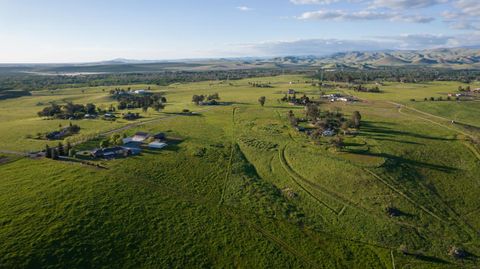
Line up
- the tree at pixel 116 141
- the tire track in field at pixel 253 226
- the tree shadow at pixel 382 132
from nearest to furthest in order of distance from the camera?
1. the tire track in field at pixel 253 226
2. the tree at pixel 116 141
3. the tree shadow at pixel 382 132

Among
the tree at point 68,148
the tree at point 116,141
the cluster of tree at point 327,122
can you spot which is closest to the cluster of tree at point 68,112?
the tree at point 116,141

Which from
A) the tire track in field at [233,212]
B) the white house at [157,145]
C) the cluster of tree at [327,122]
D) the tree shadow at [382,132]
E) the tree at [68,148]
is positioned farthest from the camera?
the cluster of tree at [327,122]

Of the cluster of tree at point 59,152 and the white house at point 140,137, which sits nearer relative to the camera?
the cluster of tree at point 59,152

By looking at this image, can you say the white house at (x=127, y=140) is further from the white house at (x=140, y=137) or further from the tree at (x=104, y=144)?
the tree at (x=104, y=144)

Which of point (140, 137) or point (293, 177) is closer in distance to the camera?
point (293, 177)

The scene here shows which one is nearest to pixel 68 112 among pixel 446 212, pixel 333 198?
pixel 333 198

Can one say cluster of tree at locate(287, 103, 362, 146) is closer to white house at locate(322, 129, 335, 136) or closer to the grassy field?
white house at locate(322, 129, 335, 136)

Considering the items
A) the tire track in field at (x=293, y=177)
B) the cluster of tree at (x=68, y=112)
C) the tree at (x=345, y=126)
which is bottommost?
the tire track in field at (x=293, y=177)

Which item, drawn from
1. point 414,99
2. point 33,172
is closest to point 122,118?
point 33,172

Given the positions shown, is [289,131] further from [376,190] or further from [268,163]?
[376,190]

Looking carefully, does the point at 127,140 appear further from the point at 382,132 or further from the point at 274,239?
the point at 382,132
